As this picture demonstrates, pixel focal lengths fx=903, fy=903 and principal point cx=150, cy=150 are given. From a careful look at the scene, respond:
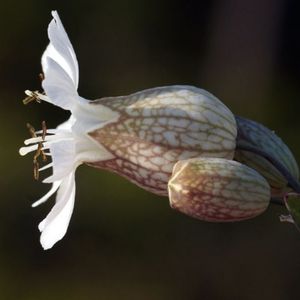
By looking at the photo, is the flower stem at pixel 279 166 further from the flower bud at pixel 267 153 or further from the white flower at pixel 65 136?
the white flower at pixel 65 136

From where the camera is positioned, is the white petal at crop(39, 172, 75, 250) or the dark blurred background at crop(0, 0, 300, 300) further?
the dark blurred background at crop(0, 0, 300, 300)

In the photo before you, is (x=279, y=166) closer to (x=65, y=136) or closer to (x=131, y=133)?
(x=131, y=133)

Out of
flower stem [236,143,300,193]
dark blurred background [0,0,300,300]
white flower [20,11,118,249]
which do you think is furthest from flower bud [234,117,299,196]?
dark blurred background [0,0,300,300]

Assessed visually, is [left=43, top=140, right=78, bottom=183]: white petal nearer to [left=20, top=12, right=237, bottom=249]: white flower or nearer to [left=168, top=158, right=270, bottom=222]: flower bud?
[left=20, top=12, right=237, bottom=249]: white flower

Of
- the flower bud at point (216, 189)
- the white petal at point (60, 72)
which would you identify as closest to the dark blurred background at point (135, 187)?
the white petal at point (60, 72)

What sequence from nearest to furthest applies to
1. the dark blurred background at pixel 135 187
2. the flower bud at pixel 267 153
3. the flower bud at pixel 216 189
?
1. the flower bud at pixel 216 189
2. the flower bud at pixel 267 153
3. the dark blurred background at pixel 135 187

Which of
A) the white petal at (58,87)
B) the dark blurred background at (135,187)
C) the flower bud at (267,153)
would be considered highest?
the white petal at (58,87)

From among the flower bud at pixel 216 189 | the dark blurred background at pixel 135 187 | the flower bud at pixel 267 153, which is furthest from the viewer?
the dark blurred background at pixel 135 187
